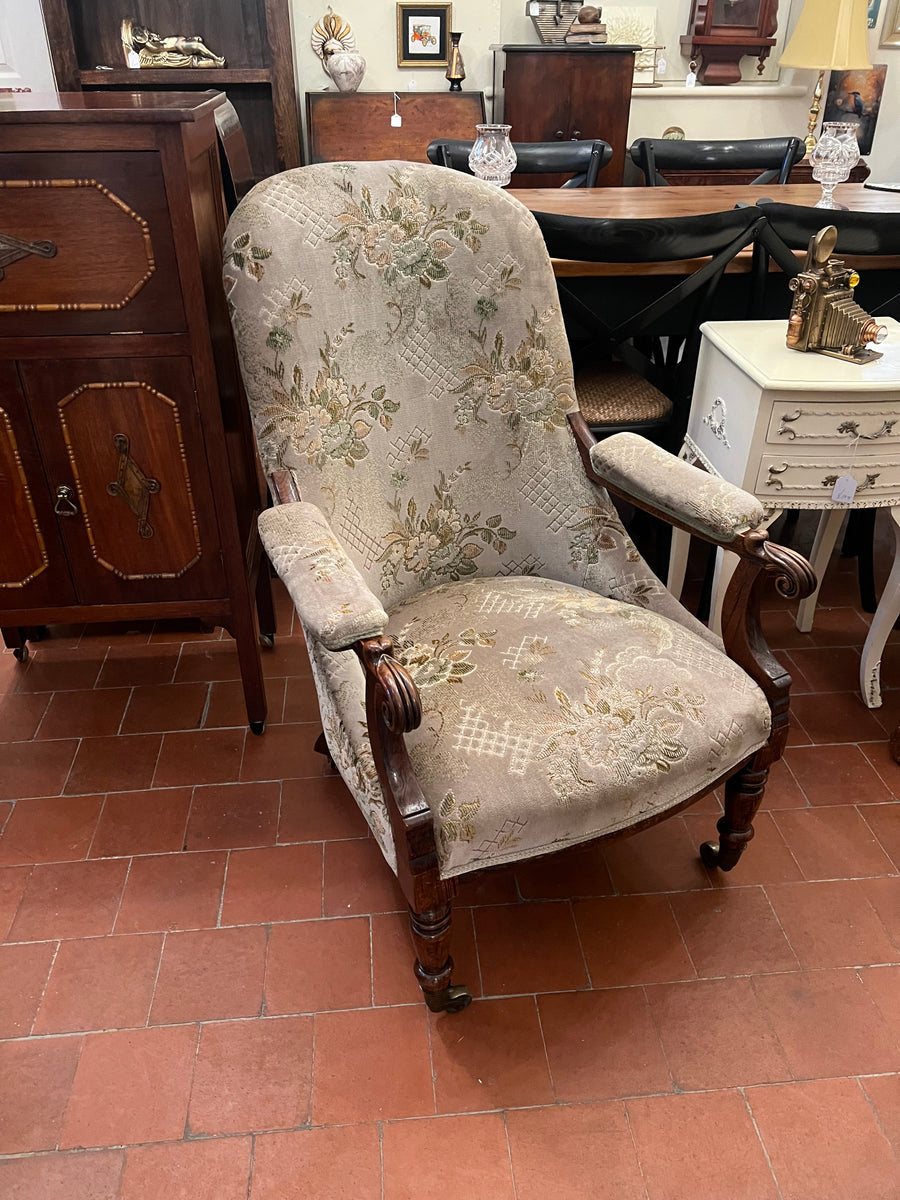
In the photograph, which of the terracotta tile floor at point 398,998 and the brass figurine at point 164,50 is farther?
the brass figurine at point 164,50

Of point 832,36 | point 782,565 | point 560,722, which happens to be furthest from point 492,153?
point 832,36

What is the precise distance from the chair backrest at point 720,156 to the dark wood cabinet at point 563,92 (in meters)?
0.57

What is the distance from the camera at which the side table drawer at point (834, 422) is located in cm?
161

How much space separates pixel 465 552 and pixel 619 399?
806 mm

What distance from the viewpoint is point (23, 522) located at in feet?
5.53

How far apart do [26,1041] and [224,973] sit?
1.02ft

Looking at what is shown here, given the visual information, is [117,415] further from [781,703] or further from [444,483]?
[781,703]

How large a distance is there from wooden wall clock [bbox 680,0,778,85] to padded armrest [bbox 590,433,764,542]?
11.5 feet

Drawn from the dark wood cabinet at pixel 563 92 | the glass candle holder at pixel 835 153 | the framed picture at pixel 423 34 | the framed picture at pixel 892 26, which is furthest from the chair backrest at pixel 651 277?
the framed picture at pixel 892 26

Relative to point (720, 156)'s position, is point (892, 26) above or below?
above

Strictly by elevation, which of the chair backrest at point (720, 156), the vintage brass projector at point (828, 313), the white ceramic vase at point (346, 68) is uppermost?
the white ceramic vase at point (346, 68)

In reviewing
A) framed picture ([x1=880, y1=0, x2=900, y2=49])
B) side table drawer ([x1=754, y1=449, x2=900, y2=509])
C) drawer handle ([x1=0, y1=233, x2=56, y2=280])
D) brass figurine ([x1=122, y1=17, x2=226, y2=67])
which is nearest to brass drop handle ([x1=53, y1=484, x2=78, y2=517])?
drawer handle ([x1=0, y1=233, x2=56, y2=280])

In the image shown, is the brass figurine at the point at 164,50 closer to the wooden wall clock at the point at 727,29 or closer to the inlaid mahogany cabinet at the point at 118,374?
the inlaid mahogany cabinet at the point at 118,374

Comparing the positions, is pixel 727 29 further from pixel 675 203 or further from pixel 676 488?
pixel 676 488
